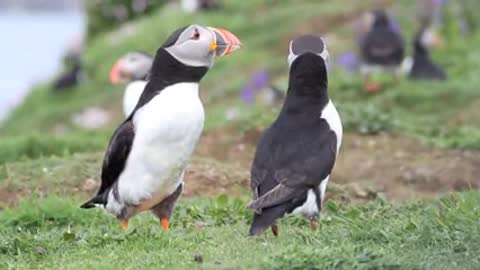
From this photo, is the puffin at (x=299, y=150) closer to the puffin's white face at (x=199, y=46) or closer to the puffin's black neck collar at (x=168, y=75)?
the puffin's white face at (x=199, y=46)

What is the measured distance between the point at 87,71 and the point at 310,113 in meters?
15.9

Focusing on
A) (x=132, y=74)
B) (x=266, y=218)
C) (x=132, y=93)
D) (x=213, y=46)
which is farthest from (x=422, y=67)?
(x=266, y=218)

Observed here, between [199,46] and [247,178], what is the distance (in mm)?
2701

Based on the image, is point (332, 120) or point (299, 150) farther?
point (332, 120)

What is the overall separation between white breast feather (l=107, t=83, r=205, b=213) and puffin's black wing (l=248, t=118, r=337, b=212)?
40cm

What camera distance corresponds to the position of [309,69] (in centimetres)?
750

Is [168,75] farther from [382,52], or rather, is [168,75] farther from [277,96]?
[382,52]

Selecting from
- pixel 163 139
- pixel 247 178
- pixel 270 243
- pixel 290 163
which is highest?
pixel 163 139

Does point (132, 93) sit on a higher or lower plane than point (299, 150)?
lower

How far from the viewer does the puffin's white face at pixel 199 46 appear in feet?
24.4

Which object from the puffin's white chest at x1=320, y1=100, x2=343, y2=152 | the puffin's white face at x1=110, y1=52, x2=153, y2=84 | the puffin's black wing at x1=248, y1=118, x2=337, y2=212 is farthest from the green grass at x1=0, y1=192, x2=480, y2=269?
the puffin's white face at x1=110, y1=52, x2=153, y2=84

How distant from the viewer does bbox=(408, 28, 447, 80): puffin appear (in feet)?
51.5

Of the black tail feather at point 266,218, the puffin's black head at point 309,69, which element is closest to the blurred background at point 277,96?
the puffin's black head at point 309,69

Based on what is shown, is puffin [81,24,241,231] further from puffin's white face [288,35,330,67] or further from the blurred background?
the blurred background
